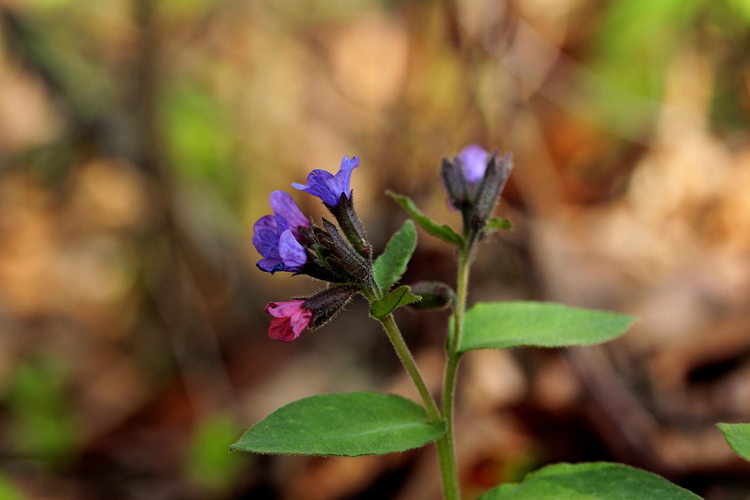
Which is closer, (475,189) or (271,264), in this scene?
(271,264)

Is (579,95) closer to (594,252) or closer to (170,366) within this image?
(594,252)

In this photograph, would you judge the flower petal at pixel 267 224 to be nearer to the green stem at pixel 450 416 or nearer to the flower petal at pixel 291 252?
the flower petal at pixel 291 252

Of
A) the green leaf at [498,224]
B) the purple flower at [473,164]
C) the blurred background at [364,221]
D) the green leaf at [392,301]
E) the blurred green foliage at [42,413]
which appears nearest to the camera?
the green leaf at [392,301]

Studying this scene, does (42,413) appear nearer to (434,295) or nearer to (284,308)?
(284,308)

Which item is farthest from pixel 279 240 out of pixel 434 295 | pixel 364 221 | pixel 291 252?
pixel 364 221

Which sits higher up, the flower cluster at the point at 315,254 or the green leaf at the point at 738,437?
the flower cluster at the point at 315,254

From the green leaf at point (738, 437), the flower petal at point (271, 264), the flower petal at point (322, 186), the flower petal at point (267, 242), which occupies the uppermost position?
the flower petal at point (322, 186)

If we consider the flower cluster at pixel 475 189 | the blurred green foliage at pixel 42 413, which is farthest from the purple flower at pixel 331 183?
the blurred green foliage at pixel 42 413
